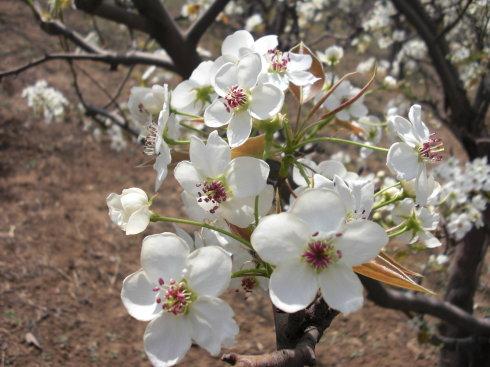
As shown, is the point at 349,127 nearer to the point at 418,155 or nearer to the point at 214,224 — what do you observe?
the point at 418,155

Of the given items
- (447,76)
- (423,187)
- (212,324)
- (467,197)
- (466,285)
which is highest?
(212,324)

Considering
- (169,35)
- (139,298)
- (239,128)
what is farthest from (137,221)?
(169,35)

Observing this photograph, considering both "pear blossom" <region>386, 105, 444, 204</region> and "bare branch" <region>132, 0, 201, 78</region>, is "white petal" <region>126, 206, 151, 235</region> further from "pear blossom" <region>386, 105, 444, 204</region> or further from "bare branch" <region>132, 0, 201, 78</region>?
"bare branch" <region>132, 0, 201, 78</region>

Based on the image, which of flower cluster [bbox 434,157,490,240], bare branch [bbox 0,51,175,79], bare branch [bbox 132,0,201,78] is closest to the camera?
bare branch [bbox 132,0,201,78]

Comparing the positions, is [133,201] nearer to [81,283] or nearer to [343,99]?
[343,99]

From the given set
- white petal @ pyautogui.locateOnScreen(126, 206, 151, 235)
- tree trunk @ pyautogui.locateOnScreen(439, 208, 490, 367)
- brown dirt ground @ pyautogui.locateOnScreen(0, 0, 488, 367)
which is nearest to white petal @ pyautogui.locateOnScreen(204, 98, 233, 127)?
white petal @ pyautogui.locateOnScreen(126, 206, 151, 235)

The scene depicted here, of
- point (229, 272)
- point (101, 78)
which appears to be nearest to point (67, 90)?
point (101, 78)
